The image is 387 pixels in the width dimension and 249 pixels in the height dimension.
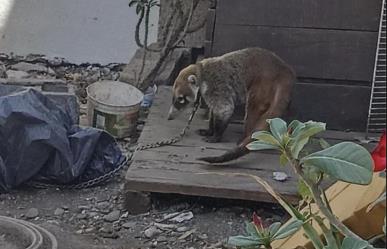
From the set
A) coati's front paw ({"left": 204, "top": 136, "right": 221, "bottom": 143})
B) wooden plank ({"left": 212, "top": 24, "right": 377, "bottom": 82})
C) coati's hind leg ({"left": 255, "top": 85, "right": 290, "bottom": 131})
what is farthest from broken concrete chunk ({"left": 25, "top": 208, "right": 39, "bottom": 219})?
wooden plank ({"left": 212, "top": 24, "right": 377, "bottom": 82})

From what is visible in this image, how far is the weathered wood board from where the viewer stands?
358 cm

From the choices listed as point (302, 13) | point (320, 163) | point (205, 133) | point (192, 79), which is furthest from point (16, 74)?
point (320, 163)

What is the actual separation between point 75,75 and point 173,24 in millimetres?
841

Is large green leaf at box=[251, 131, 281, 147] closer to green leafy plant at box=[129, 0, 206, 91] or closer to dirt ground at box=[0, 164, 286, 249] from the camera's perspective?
dirt ground at box=[0, 164, 286, 249]

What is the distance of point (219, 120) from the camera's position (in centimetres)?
419

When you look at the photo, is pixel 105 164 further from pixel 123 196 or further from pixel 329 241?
pixel 329 241

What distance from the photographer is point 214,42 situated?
174 inches

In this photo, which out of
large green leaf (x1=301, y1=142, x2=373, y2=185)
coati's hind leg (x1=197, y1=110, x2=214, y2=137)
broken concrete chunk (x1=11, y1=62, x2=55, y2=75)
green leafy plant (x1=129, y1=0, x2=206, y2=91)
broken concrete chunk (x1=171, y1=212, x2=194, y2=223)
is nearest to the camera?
large green leaf (x1=301, y1=142, x2=373, y2=185)

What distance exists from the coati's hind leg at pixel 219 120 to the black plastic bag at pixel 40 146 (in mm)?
525

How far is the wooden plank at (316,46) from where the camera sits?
14.2 ft

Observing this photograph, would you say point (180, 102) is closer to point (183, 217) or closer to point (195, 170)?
point (195, 170)

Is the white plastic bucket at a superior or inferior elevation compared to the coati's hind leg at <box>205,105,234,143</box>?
inferior

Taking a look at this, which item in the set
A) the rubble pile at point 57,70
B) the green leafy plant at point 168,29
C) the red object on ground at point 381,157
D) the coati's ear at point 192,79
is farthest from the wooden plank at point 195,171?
the red object on ground at point 381,157

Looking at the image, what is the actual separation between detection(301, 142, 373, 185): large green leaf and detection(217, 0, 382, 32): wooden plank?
9.94ft
